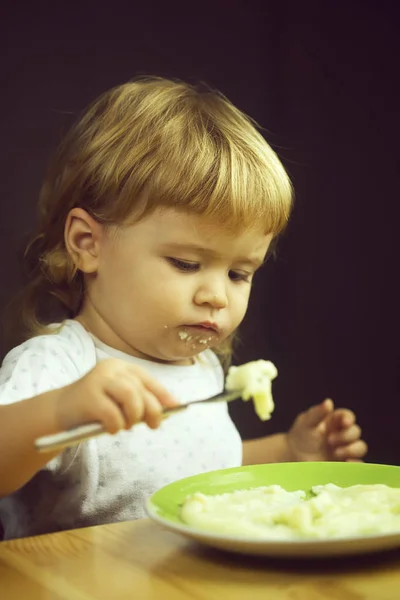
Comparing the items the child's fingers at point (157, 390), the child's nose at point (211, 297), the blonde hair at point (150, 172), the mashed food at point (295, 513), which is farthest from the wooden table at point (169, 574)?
the blonde hair at point (150, 172)

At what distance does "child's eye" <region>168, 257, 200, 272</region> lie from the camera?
1.23m

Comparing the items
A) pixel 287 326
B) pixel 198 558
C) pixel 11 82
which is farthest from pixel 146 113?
pixel 287 326

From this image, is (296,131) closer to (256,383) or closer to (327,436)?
(327,436)

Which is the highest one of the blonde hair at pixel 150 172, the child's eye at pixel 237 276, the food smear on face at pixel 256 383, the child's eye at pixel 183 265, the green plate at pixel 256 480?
the blonde hair at pixel 150 172

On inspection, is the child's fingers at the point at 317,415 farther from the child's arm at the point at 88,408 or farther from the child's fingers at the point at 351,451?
the child's arm at the point at 88,408

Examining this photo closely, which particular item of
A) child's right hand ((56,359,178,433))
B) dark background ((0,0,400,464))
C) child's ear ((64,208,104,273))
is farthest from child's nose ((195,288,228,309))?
dark background ((0,0,400,464))

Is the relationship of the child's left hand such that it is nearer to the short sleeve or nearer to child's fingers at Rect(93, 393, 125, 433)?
the short sleeve

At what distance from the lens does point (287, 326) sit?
7.04 feet

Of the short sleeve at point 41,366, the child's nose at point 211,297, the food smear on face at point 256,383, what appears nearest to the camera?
the food smear on face at point 256,383

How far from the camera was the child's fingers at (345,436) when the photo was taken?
1.36 m

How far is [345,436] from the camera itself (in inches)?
53.7

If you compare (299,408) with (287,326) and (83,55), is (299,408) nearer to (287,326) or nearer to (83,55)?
(287,326)

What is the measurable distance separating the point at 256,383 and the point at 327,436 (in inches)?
20.1

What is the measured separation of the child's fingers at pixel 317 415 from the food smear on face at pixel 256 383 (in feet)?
1.48
